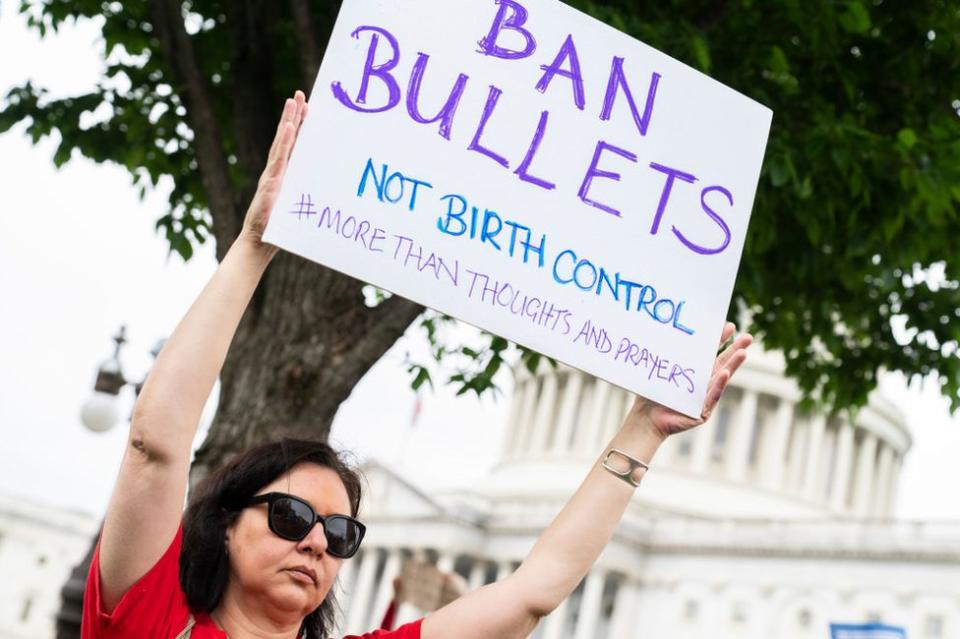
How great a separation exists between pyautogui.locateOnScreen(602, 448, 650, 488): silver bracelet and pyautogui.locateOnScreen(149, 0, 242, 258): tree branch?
135 inches

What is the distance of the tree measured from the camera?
18.9 feet

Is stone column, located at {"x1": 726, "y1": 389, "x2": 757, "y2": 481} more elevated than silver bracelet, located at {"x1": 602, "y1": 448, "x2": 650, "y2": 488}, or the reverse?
stone column, located at {"x1": 726, "y1": 389, "x2": 757, "y2": 481}

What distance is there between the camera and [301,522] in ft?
8.00

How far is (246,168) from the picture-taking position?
20.7 feet

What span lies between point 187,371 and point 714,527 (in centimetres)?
5490

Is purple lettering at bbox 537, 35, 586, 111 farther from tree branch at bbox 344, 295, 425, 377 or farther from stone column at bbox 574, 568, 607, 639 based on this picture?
stone column at bbox 574, 568, 607, 639

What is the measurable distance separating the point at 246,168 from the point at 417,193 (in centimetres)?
367

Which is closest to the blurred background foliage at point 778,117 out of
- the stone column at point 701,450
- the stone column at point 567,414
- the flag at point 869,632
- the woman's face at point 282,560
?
the flag at point 869,632

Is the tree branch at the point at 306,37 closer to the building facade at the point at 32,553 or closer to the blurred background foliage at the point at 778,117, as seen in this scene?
the blurred background foliage at the point at 778,117

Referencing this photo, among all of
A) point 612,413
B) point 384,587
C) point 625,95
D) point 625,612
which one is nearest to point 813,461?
point 612,413

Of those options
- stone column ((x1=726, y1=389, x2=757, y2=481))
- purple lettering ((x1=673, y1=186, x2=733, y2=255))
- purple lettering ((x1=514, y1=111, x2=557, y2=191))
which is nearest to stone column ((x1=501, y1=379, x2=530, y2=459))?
stone column ((x1=726, y1=389, x2=757, y2=481))

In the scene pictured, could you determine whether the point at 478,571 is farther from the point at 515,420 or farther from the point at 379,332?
the point at 379,332

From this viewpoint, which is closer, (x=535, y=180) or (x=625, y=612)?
(x=535, y=180)

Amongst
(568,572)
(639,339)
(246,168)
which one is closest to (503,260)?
(639,339)
